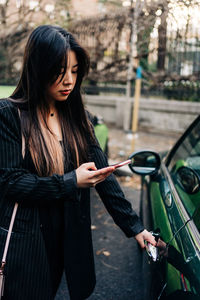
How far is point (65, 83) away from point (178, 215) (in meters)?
0.86

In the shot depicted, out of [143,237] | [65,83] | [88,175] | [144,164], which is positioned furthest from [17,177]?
[144,164]

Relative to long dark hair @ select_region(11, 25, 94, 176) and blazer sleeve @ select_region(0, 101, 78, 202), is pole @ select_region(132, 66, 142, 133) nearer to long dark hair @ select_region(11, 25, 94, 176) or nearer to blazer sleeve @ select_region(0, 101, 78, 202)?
long dark hair @ select_region(11, 25, 94, 176)

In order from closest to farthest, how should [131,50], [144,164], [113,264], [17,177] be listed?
[17,177] < [144,164] < [113,264] < [131,50]

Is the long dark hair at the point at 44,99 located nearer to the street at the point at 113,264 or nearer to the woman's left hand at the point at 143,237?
the woman's left hand at the point at 143,237

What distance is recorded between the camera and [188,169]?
1.98 metres

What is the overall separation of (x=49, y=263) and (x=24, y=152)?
0.53 metres

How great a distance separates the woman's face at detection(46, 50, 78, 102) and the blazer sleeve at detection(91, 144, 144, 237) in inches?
13.2

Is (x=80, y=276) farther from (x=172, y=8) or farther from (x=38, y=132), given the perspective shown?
(x=172, y=8)

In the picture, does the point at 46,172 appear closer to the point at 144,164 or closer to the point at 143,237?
the point at 143,237

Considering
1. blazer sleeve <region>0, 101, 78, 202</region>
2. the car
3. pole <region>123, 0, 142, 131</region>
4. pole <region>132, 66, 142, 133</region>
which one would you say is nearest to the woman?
blazer sleeve <region>0, 101, 78, 202</region>

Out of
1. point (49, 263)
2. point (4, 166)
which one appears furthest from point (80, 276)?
point (4, 166)

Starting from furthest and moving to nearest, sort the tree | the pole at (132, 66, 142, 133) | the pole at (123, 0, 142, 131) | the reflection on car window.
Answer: the tree, the pole at (132, 66, 142, 133), the pole at (123, 0, 142, 131), the reflection on car window

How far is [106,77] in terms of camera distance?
934 centimetres

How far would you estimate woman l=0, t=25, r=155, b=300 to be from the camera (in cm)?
128
